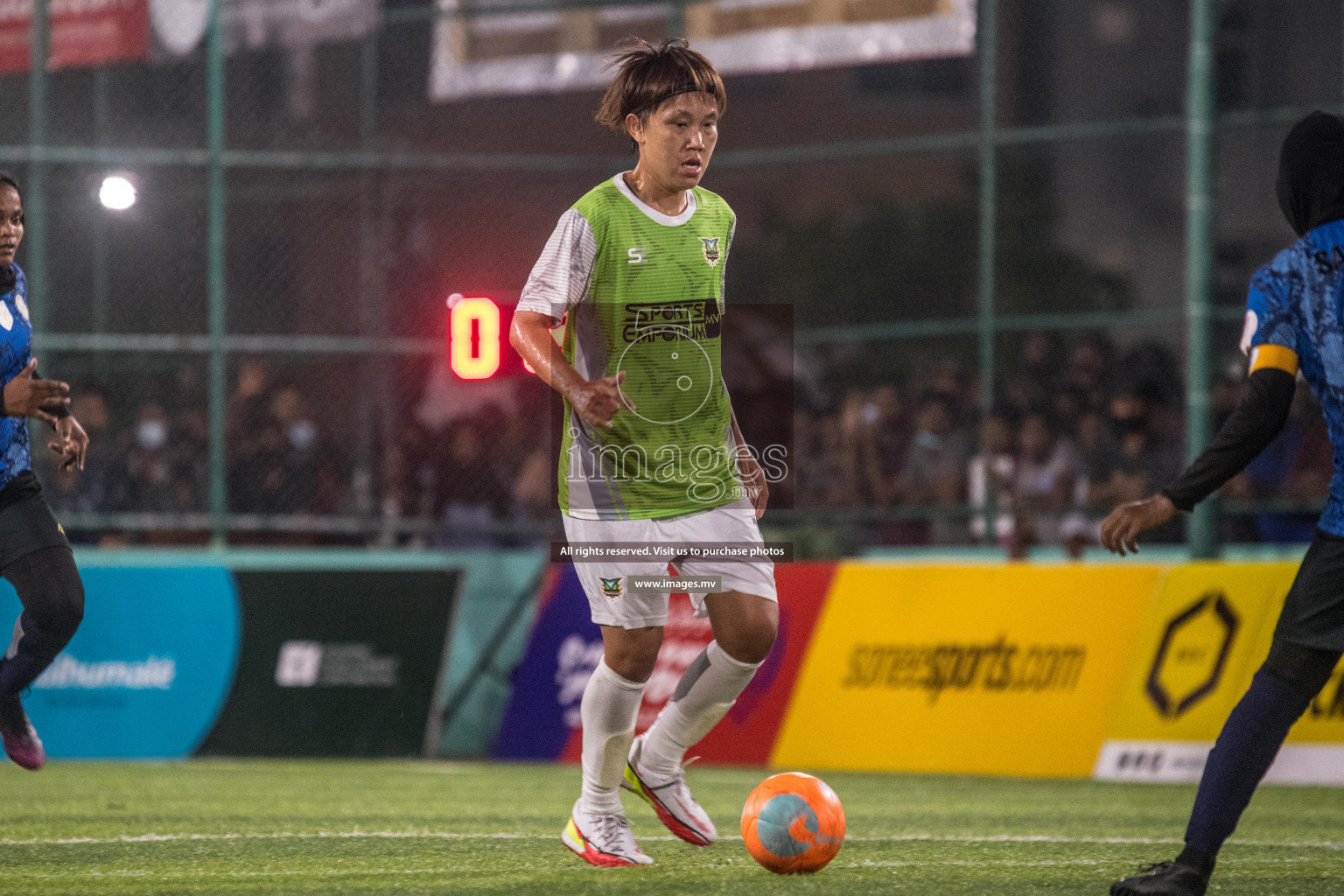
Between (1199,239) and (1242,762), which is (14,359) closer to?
(1242,762)

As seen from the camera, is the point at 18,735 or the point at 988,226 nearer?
the point at 18,735

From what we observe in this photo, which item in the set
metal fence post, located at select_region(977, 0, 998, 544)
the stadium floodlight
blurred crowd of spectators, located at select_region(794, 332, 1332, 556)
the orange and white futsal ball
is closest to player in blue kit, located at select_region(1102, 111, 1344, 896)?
the orange and white futsal ball

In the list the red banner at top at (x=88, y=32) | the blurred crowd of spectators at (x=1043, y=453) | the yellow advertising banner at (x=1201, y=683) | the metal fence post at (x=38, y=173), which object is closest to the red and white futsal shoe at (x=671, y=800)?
the yellow advertising banner at (x=1201, y=683)

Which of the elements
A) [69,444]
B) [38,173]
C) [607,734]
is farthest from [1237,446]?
[38,173]

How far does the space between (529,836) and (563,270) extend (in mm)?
2257

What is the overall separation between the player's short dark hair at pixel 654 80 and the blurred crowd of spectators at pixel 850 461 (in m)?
6.29

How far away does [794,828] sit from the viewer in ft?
17.4

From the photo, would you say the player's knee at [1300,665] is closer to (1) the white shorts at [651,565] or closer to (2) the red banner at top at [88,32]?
(1) the white shorts at [651,565]

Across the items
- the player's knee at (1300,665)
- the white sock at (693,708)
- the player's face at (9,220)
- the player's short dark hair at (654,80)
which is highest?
the player's short dark hair at (654,80)

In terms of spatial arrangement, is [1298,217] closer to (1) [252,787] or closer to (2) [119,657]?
(1) [252,787]

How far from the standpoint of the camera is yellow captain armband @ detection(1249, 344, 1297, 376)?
4594mm

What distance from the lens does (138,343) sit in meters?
12.3

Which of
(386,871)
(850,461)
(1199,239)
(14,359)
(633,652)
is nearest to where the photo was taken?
(386,871)

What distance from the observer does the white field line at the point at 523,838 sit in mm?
6438
